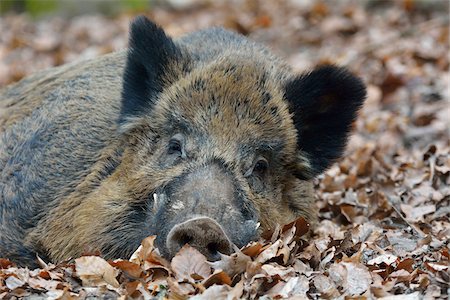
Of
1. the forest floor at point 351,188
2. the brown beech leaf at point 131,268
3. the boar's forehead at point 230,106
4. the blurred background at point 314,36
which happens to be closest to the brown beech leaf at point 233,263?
the forest floor at point 351,188

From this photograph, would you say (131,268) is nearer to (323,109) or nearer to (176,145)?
(176,145)

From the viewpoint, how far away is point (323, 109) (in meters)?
6.71

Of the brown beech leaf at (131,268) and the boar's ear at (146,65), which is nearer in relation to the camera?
the brown beech leaf at (131,268)

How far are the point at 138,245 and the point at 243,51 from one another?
76.8 inches

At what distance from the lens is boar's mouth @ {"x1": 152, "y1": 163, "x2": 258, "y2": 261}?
4.93m

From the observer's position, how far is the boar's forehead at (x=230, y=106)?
594 cm

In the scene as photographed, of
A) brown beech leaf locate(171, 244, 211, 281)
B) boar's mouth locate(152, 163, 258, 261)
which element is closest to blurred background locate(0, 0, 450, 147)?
boar's mouth locate(152, 163, 258, 261)

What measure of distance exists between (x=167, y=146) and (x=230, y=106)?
56 cm

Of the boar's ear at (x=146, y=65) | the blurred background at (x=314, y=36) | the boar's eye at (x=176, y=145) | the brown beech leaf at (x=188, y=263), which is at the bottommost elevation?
the blurred background at (x=314, y=36)

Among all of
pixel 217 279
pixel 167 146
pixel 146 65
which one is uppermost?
pixel 146 65

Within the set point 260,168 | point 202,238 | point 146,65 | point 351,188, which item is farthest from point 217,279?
point 351,188

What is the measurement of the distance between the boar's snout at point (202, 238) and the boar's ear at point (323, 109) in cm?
183

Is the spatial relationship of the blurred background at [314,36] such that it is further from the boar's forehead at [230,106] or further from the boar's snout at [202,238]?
the boar's snout at [202,238]

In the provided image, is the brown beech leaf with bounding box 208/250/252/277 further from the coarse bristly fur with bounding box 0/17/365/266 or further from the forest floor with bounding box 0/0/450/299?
the coarse bristly fur with bounding box 0/17/365/266
